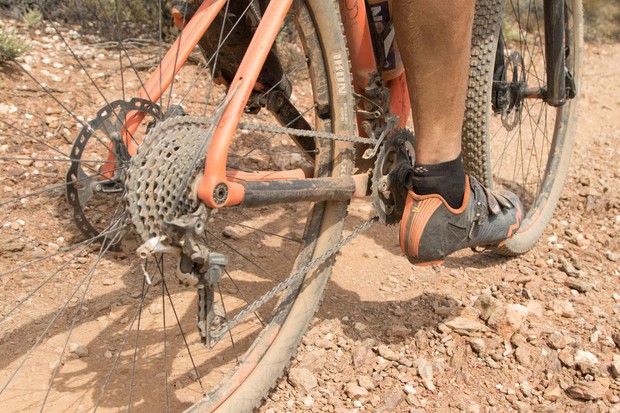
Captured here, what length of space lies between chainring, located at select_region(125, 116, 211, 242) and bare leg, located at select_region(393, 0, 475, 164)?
791mm

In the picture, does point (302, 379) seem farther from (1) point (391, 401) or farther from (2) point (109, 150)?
(2) point (109, 150)

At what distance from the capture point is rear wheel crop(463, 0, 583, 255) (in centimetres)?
297

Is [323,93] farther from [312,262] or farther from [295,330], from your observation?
[295,330]

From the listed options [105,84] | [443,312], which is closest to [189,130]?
[443,312]

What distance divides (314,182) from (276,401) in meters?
0.84

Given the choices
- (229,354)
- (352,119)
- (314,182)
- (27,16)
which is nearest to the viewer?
(314,182)

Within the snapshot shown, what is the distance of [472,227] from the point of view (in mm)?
2691

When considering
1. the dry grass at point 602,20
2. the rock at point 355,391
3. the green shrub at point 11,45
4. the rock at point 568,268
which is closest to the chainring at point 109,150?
the rock at point 355,391

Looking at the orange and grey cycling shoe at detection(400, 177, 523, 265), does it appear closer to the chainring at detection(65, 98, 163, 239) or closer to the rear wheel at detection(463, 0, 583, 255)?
the rear wheel at detection(463, 0, 583, 255)

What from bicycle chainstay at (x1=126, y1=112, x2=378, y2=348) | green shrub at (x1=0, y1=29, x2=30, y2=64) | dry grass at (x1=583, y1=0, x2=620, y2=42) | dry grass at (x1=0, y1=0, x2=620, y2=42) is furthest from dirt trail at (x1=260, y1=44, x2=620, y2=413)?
dry grass at (x1=583, y1=0, x2=620, y2=42)

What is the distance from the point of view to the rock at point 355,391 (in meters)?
2.61

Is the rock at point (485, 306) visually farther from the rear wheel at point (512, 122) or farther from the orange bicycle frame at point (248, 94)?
the orange bicycle frame at point (248, 94)

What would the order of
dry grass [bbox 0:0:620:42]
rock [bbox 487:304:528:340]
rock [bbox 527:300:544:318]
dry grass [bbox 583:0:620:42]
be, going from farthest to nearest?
1. dry grass [bbox 583:0:620:42]
2. dry grass [bbox 0:0:620:42]
3. rock [bbox 527:300:544:318]
4. rock [bbox 487:304:528:340]

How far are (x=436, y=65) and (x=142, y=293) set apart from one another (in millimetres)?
1324
